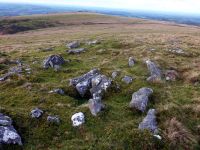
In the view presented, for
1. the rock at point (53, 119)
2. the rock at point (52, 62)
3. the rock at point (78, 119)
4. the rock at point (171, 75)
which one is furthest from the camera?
the rock at point (52, 62)

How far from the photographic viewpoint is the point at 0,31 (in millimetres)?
120250

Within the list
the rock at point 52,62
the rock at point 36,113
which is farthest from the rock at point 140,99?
the rock at point 52,62

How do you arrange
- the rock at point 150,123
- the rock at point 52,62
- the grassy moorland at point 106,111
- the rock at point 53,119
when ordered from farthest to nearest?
1. the rock at point 52,62
2. the rock at point 53,119
3. the rock at point 150,123
4. the grassy moorland at point 106,111

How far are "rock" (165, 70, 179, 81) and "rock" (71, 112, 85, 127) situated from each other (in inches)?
409

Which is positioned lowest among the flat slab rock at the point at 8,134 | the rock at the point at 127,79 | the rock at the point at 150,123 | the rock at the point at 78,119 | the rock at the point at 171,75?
the rock at the point at 171,75

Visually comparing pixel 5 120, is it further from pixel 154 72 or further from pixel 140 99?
pixel 154 72

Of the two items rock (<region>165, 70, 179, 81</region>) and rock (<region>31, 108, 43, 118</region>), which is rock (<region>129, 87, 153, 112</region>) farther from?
rock (<region>31, 108, 43, 118</region>)

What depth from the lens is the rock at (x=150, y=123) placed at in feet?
51.7

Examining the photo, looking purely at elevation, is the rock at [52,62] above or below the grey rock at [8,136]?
below

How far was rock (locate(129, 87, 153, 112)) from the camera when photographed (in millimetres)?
18328

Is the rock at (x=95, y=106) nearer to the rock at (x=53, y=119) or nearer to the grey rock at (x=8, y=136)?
the rock at (x=53, y=119)

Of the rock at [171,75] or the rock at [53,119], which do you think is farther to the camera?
the rock at [171,75]

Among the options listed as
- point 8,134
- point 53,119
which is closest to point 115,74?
point 53,119

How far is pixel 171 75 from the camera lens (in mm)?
25234
